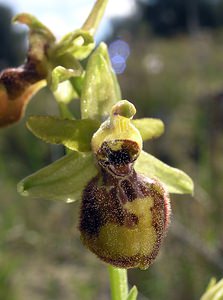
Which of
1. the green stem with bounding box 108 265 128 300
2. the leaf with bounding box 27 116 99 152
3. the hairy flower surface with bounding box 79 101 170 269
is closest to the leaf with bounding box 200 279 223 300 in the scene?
the green stem with bounding box 108 265 128 300

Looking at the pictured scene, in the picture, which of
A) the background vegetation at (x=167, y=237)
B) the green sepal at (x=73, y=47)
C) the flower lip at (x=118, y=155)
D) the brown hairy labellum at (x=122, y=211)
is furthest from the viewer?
the background vegetation at (x=167, y=237)

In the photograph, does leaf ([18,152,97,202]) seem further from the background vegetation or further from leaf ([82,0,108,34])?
the background vegetation

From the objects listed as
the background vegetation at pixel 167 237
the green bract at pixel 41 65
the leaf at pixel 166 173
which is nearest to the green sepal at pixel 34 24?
the green bract at pixel 41 65

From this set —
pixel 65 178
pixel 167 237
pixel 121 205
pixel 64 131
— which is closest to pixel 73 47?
pixel 64 131

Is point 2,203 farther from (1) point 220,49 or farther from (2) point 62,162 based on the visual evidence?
(1) point 220,49

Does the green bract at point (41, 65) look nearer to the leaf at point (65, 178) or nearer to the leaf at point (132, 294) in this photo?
the leaf at point (65, 178)

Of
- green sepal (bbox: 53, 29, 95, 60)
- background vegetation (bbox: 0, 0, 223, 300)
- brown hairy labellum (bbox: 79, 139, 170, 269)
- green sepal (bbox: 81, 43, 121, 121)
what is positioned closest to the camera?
brown hairy labellum (bbox: 79, 139, 170, 269)
